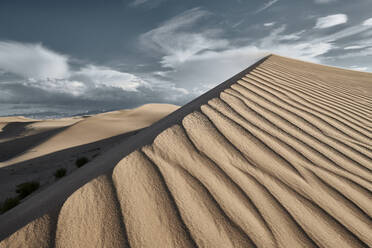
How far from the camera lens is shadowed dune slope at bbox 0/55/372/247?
97 centimetres

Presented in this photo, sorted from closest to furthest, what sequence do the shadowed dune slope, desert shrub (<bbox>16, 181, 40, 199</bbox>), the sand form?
the shadowed dune slope, desert shrub (<bbox>16, 181, 40, 199</bbox>), the sand

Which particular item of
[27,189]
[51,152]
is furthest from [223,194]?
[51,152]

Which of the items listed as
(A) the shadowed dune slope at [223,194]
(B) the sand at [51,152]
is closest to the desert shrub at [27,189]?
(B) the sand at [51,152]

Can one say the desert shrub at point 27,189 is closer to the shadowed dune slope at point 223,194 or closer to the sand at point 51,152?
the sand at point 51,152

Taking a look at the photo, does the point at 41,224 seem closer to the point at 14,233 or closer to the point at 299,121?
the point at 14,233

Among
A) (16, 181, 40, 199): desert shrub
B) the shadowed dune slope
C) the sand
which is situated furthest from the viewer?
the sand

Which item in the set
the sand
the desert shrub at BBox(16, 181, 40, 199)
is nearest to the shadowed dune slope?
the desert shrub at BBox(16, 181, 40, 199)

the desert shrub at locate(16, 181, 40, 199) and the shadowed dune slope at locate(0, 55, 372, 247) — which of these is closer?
the shadowed dune slope at locate(0, 55, 372, 247)

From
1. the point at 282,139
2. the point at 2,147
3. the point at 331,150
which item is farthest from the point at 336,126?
the point at 2,147

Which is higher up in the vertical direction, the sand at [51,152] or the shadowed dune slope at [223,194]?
the sand at [51,152]

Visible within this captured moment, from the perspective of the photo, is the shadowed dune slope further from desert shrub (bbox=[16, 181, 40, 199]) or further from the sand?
the sand

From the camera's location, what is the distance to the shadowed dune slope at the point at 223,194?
3.17ft

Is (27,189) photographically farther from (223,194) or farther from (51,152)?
(51,152)

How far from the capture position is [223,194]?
47.2 inches
